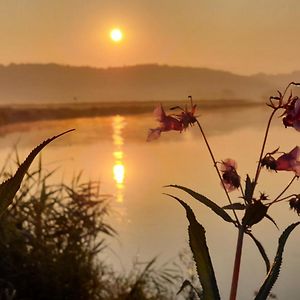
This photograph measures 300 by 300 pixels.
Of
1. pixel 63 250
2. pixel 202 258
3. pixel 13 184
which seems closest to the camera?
pixel 13 184

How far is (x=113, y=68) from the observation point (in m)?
1.21

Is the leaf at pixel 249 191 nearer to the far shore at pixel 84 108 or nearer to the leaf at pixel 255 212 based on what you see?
the leaf at pixel 255 212

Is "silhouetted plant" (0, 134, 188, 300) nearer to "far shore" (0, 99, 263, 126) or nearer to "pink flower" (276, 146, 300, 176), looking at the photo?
"far shore" (0, 99, 263, 126)

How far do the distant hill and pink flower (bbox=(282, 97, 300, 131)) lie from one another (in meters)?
0.63

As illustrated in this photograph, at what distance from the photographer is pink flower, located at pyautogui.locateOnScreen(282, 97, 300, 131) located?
55 centimetres

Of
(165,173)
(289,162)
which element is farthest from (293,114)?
(165,173)

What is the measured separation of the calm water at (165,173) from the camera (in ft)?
3.82

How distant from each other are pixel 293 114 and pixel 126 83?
68cm

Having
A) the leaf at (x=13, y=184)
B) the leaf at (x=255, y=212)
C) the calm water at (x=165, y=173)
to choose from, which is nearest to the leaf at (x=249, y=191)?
the leaf at (x=255, y=212)

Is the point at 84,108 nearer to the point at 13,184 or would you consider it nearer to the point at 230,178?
the point at 230,178

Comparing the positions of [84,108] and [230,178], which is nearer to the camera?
[230,178]

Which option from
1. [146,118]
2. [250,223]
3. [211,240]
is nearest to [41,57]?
[146,118]

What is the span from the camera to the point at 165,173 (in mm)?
1187

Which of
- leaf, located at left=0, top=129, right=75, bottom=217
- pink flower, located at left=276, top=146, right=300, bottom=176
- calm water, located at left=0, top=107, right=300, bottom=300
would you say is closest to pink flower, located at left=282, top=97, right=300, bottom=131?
pink flower, located at left=276, top=146, right=300, bottom=176
